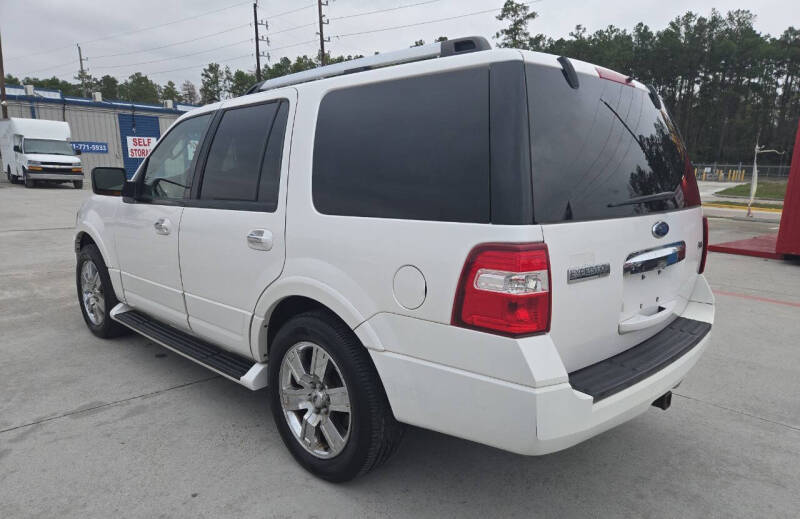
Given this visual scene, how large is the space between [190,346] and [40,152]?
26.7 meters

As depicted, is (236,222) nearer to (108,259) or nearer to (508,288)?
(508,288)

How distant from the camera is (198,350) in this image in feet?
11.1

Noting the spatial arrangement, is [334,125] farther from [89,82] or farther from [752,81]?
[89,82]

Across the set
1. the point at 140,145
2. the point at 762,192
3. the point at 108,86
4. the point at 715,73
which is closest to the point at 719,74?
the point at 715,73

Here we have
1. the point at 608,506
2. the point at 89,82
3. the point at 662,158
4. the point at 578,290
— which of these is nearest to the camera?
the point at 578,290

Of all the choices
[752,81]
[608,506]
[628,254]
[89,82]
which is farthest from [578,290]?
[89,82]

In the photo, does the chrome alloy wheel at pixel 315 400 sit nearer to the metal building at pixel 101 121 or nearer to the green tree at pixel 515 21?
the metal building at pixel 101 121

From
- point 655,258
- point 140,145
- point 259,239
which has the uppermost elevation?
point 140,145

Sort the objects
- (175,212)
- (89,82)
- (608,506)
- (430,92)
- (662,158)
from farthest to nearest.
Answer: (89,82), (175,212), (662,158), (608,506), (430,92)

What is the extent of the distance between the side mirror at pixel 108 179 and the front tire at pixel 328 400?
222cm

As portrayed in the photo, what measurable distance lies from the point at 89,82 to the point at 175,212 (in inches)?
5229

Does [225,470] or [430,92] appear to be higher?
[430,92]

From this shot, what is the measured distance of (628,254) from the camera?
2281 mm

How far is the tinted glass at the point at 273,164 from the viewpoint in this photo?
9.05ft
